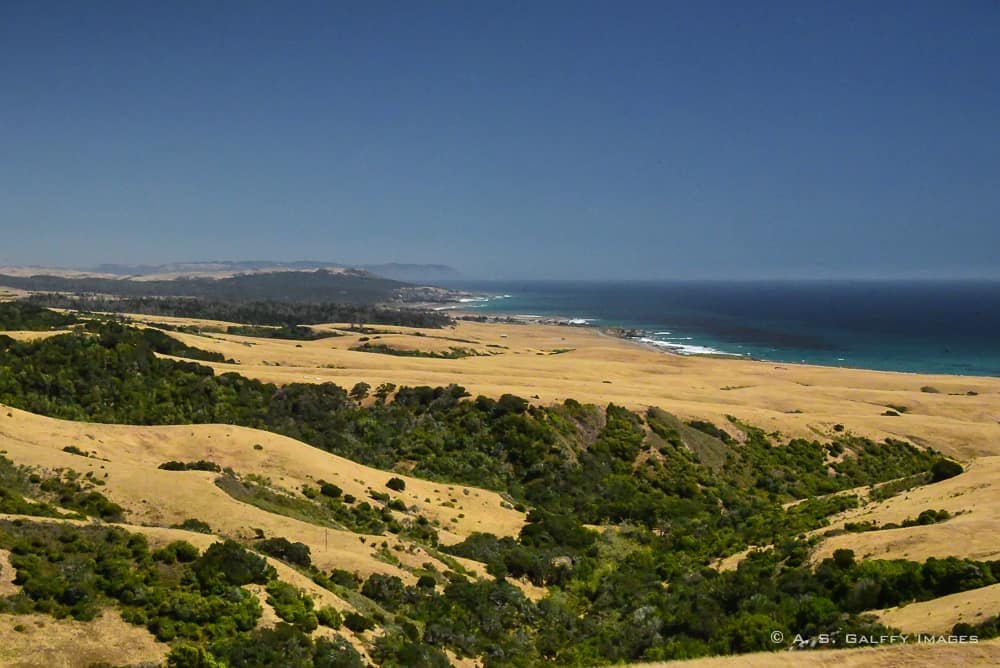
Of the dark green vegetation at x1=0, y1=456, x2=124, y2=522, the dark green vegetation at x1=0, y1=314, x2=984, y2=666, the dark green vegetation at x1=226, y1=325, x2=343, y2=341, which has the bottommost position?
the dark green vegetation at x1=0, y1=314, x2=984, y2=666

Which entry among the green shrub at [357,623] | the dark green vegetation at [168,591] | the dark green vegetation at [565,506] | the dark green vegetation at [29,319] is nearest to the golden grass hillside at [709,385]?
the dark green vegetation at [565,506]

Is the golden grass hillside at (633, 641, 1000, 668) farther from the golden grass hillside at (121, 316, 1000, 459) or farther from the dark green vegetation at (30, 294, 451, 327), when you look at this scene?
the dark green vegetation at (30, 294, 451, 327)

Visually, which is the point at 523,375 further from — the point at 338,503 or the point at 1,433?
the point at 1,433

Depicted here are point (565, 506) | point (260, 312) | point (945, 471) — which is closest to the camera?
point (945, 471)

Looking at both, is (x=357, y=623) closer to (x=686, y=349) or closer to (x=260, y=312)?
(x=686, y=349)

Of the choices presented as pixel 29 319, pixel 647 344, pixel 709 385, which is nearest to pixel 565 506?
pixel 709 385

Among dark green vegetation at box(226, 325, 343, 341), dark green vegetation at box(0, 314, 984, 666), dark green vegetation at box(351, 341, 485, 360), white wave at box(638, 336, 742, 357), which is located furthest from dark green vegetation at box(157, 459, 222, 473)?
white wave at box(638, 336, 742, 357)

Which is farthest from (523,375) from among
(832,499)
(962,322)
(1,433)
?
(962,322)
